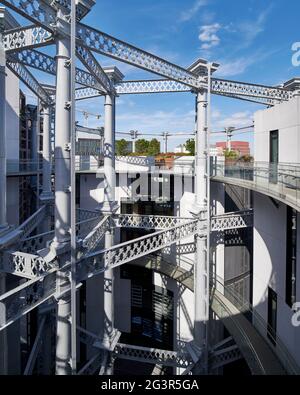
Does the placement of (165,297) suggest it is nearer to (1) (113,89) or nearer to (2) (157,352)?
(2) (157,352)

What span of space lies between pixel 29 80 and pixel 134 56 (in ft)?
15.1

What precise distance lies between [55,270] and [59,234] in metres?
0.89

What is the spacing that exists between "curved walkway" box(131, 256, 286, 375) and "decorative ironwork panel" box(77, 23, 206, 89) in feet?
28.9

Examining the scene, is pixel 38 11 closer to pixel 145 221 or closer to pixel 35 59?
pixel 35 59

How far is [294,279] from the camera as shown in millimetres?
8383

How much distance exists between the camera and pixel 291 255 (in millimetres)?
8570

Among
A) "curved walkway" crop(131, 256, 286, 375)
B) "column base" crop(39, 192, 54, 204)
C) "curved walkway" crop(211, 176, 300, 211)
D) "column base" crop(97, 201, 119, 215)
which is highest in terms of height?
"curved walkway" crop(211, 176, 300, 211)

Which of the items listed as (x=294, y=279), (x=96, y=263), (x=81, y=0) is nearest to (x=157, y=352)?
(x=96, y=263)

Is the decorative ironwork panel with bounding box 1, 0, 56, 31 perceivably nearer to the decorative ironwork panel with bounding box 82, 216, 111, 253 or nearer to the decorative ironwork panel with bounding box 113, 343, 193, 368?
the decorative ironwork panel with bounding box 82, 216, 111, 253

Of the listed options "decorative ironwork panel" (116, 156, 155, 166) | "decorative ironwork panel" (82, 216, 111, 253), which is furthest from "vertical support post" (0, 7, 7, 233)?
"decorative ironwork panel" (116, 156, 155, 166)

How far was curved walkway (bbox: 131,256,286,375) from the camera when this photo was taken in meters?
8.28

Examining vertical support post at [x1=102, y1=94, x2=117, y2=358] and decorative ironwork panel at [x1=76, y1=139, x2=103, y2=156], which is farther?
decorative ironwork panel at [x1=76, y1=139, x2=103, y2=156]

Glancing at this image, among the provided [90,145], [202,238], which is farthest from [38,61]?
[90,145]

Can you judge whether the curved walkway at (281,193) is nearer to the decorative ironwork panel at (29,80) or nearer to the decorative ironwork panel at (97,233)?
the decorative ironwork panel at (97,233)
